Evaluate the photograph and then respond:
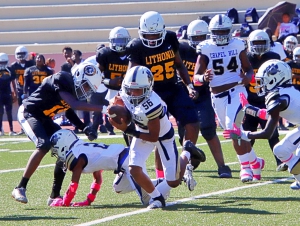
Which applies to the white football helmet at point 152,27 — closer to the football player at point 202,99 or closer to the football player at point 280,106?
the football player at point 280,106

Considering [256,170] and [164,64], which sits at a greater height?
[164,64]

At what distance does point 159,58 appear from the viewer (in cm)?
717

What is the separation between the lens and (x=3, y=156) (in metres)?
11.2

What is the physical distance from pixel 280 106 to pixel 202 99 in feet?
8.25

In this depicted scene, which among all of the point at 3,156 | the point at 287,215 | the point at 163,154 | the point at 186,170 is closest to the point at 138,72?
the point at 163,154

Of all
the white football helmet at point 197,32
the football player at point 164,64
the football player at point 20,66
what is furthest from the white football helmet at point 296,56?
the football player at point 164,64

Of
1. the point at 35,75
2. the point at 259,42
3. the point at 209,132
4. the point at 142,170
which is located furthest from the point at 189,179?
the point at 35,75

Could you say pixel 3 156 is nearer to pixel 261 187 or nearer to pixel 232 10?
pixel 261 187

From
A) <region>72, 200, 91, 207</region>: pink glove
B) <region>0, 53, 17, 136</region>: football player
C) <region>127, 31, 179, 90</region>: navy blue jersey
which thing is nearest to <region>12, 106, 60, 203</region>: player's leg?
<region>72, 200, 91, 207</region>: pink glove

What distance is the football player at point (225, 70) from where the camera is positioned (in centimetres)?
779

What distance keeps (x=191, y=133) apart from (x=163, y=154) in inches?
41.5

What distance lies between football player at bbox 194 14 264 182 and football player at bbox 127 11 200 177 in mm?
565

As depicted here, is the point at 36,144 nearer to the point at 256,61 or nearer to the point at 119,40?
the point at 119,40

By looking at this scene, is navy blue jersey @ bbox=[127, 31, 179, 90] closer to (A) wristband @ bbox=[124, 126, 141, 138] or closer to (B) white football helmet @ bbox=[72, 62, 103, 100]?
(B) white football helmet @ bbox=[72, 62, 103, 100]
